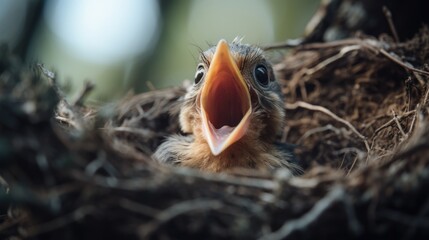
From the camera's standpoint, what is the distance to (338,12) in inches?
125

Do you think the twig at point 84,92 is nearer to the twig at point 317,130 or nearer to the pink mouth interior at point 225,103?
the pink mouth interior at point 225,103

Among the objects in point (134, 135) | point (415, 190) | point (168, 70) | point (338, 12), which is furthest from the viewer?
point (168, 70)

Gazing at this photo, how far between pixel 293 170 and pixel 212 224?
112 cm

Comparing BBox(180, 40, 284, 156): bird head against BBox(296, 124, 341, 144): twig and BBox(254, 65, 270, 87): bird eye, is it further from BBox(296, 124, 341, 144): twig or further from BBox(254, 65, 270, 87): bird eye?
BBox(296, 124, 341, 144): twig

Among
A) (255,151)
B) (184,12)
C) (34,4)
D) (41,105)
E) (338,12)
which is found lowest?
(41,105)

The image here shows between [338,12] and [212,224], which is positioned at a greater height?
[338,12]

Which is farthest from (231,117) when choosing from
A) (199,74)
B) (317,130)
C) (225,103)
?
(317,130)

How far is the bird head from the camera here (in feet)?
7.88

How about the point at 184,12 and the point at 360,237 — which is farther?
the point at 184,12

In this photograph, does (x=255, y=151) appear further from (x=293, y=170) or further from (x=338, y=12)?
(x=338, y=12)

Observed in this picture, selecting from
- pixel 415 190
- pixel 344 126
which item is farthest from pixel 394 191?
pixel 344 126

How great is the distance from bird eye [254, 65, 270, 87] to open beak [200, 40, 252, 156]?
0.80 ft

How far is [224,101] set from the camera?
2.59 m

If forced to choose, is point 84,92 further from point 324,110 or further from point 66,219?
point 324,110
